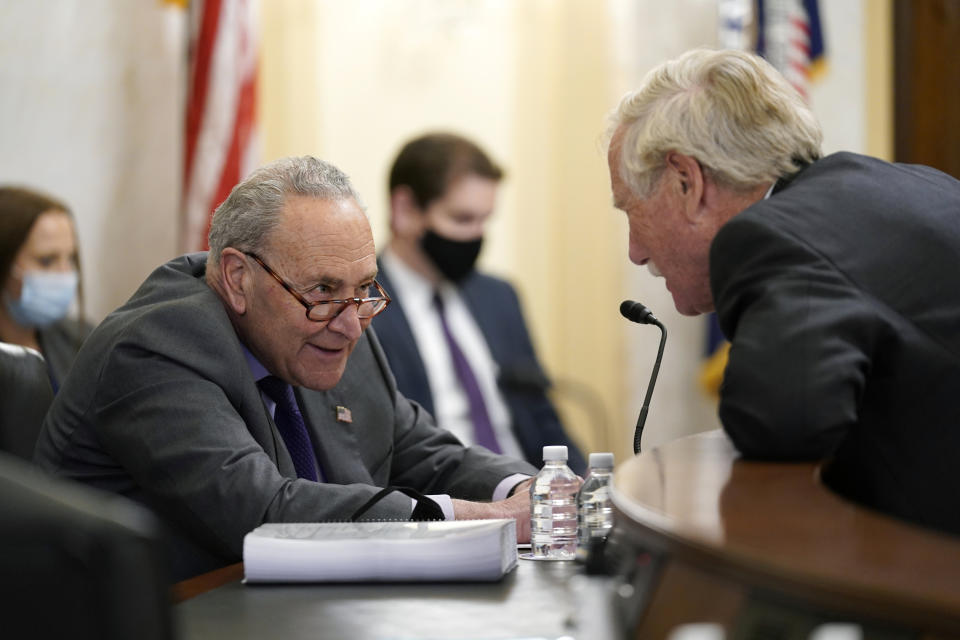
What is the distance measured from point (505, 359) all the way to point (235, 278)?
224cm

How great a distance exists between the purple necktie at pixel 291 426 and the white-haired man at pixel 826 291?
2.67 feet

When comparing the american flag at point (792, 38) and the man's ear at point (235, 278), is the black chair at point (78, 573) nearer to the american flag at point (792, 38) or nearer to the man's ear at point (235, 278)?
the man's ear at point (235, 278)

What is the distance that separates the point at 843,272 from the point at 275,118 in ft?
14.7

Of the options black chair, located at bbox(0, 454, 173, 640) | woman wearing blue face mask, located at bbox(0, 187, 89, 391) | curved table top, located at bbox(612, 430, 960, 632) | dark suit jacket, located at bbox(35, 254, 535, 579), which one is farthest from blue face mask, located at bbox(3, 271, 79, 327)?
black chair, located at bbox(0, 454, 173, 640)

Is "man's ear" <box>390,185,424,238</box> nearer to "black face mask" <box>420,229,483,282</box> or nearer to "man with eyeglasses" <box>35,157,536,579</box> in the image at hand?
"black face mask" <box>420,229,483,282</box>

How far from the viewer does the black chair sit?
0.58m

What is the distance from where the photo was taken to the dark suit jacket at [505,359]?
393 cm

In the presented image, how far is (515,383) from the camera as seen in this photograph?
424 cm

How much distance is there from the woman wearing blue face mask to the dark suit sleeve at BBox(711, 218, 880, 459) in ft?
9.64

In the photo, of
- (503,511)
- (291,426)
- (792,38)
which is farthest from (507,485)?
(792,38)

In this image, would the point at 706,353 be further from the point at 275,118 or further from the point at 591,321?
the point at 275,118

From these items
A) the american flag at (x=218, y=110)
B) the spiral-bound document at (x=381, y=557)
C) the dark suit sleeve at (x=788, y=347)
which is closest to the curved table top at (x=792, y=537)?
the dark suit sleeve at (x=788, y=347)

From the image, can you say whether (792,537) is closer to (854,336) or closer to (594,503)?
(854,336)

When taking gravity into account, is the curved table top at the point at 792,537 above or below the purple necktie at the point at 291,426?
above
